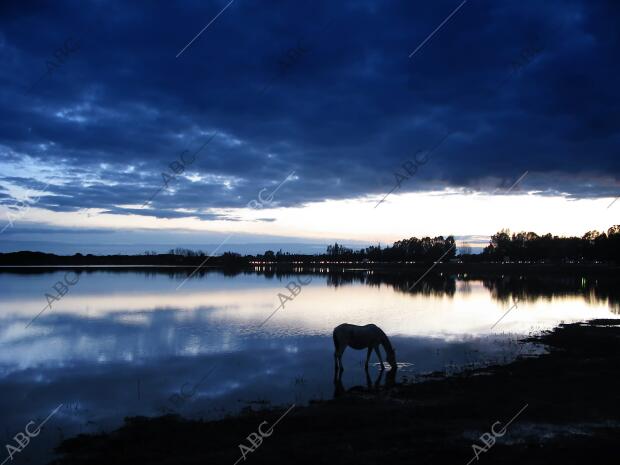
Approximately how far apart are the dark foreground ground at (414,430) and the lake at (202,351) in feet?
4.03

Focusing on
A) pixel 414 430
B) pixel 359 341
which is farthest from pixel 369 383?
pixel 414 430

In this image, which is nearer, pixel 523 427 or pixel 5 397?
pixel 523 427

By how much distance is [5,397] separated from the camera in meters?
13.8

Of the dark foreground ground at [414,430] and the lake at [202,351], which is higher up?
the dark foreground ground at [414,430]

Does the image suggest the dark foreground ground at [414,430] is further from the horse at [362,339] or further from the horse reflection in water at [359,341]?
the horse at [362,339]

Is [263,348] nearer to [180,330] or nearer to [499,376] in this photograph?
[180,330]

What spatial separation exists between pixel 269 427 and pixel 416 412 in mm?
3444

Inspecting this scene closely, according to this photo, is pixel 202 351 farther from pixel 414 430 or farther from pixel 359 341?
pixel 414 430

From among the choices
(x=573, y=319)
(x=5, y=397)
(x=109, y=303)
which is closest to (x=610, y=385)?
(x=5, y=397)

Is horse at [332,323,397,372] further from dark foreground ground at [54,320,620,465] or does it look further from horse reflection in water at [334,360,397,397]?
dark foreground ground at [54,320,620,465]

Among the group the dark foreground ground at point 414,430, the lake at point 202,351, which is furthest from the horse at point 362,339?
the dark foreground ground at point 414,430

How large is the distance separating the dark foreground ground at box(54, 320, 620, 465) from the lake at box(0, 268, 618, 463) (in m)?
1.23

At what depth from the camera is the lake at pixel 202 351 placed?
13070 millimetres

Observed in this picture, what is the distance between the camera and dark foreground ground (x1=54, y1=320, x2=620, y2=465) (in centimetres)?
868
